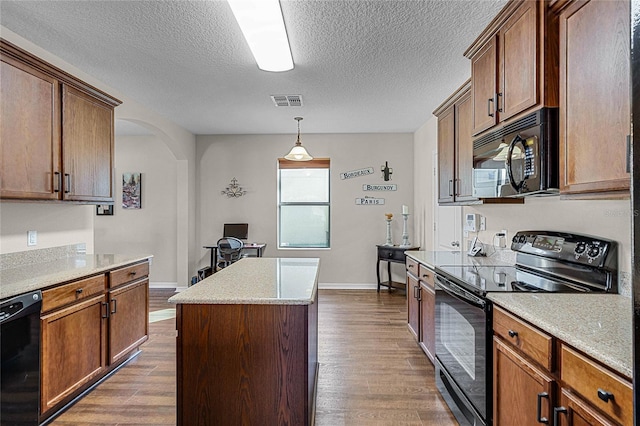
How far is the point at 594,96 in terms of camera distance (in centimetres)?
144

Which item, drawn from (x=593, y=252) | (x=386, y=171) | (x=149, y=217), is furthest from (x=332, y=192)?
(x=593, y=252)

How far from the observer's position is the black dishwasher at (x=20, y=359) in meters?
1.78

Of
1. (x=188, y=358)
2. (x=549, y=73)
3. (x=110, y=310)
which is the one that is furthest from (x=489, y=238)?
(x=110, y=310)

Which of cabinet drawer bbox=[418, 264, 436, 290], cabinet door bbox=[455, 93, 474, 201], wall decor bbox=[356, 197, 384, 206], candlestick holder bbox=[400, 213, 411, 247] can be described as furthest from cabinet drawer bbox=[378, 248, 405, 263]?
cabinet door bbox=[455, 93, 474, 201]

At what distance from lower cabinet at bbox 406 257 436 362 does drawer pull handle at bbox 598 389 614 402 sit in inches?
65.0

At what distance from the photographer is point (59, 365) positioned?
221 centimetres

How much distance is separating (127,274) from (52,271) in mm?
584

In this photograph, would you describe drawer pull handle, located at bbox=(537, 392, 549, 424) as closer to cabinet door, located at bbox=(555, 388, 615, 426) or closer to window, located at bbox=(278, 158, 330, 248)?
cabinet door, located at bbox=(555, 388, 615, 426)

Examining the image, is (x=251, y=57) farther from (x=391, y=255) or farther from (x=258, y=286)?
(x=391, y=255)

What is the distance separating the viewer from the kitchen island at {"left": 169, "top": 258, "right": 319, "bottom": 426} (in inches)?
68.0

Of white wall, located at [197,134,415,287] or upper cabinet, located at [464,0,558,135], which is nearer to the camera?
upper cabinet, located at [464,0,558,135]

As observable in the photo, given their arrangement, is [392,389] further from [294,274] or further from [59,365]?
[59,365]

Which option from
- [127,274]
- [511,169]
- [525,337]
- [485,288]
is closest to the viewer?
[525,337]

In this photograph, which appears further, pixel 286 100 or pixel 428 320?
pixel 286 100
